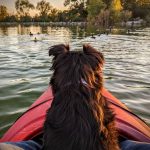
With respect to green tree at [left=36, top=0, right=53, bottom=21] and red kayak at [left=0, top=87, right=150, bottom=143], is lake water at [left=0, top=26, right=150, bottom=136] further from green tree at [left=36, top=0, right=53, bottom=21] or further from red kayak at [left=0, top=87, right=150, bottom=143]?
green tree at [left=36, top=0, right=53, bottom=21]

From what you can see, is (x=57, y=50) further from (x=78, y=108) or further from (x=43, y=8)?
(x=43, y=8)

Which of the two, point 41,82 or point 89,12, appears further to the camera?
point 89,12

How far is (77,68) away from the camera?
7.66 ft

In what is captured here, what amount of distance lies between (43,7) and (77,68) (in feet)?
483

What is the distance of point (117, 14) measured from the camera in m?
70.1

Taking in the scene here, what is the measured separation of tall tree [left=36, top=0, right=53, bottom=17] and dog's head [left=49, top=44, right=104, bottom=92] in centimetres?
14002

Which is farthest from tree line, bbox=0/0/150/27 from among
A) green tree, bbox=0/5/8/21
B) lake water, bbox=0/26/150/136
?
lake water, bbox=0/26/150/136

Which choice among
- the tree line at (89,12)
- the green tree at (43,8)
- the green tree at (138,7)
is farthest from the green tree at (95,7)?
the green tree at (43,8)

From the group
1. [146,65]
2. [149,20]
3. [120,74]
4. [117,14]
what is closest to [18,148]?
[120,74]

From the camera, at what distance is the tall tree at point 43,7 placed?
141900 mm

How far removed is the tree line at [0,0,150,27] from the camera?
229 ft

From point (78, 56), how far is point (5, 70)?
908 centimetres

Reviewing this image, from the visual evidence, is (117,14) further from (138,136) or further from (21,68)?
(138,136)

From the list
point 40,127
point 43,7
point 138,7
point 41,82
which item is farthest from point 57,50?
point 43,7
